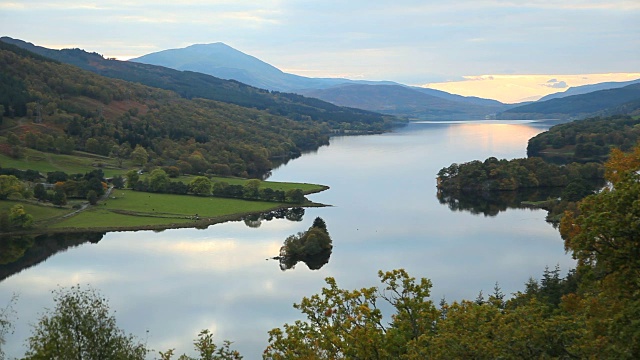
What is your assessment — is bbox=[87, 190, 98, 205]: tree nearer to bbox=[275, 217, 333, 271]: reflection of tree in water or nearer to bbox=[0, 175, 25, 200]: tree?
bbox=[0, 175, 25, 200]: tree

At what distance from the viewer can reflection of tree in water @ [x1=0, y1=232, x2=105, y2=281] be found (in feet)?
154

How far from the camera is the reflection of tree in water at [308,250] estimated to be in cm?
4750

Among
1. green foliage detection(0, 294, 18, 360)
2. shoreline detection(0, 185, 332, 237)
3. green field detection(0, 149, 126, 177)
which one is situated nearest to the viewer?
green foliage detection(0, 294, 18, 360)

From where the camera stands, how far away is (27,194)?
61906mm

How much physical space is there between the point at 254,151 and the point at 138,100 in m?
36.2

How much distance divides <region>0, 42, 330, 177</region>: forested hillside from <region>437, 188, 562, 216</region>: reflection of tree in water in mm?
32957

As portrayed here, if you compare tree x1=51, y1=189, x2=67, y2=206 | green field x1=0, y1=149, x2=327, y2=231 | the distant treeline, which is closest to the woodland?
the distant treeline

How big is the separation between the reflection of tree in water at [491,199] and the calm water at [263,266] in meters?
2.24

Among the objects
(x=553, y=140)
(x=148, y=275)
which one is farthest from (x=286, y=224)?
(x=553, y=140)

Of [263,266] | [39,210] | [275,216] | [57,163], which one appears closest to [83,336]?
[263,266]

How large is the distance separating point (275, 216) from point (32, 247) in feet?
77.1

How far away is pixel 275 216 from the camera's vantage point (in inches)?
2589

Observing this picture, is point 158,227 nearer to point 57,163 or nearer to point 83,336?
point 57,163

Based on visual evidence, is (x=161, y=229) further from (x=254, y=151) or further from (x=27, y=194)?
(x=254, y=151)
